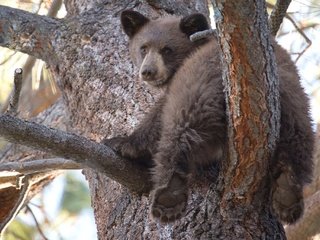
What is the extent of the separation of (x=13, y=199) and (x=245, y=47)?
290cm

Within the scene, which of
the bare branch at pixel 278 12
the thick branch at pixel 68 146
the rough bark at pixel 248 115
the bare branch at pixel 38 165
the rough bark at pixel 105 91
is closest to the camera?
the rough bark at pixel 248 115

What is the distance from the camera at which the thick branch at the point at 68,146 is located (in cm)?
322

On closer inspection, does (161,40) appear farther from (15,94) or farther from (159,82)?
(15,94)

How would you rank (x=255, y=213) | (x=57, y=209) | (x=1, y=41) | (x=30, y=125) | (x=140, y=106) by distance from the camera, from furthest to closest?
(x=57, y=209), (x=1, y=41), (x=140, y=106), (x=255, y=213), (x=30, y=125)

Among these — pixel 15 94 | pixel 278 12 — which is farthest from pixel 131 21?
pixel 15 94

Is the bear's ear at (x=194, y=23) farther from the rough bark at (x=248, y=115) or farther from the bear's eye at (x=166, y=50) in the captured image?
the rough bark at (x=248, y=115)

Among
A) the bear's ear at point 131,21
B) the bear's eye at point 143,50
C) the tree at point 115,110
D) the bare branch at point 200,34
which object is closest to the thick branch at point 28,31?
the tree at point 115,110

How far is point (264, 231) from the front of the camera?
351 centimetres

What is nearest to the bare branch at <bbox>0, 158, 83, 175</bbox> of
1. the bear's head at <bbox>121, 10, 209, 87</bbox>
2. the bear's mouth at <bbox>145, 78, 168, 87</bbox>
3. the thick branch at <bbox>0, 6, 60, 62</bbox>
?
the bear's mouth at <bbox>145, 78, 168, 87</bbox>

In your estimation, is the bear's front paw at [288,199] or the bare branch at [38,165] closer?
the bear's front paw at [288,199]

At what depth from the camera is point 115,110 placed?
4418 millimetres

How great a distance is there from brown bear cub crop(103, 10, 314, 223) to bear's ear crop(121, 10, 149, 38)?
1.03m

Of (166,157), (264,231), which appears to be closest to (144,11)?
(166,157)

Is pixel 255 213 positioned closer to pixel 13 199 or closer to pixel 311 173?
pixel 311 173
